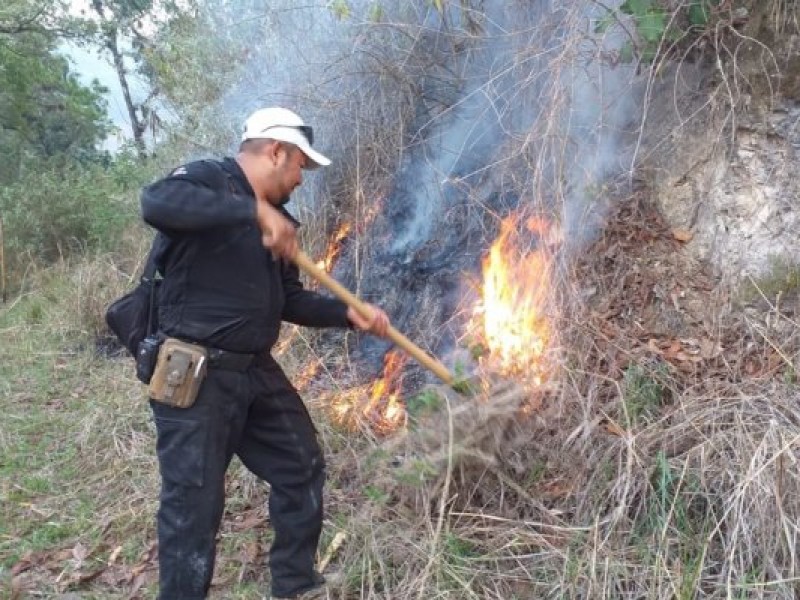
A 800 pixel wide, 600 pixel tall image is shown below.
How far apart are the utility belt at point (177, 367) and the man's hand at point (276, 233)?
0.52m

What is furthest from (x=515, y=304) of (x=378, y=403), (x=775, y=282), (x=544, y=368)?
(x=775, y=282)

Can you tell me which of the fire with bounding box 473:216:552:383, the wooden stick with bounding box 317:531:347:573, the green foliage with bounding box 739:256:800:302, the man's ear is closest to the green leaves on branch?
the fire with bounding box 473:216:552:383

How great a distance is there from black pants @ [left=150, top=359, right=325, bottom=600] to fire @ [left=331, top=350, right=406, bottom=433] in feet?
3.77

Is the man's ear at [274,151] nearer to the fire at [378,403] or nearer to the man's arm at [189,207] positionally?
A: the man's arm at [189,207]

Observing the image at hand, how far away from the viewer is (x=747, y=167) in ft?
13.5

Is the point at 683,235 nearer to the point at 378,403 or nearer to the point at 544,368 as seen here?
the point at 544,368

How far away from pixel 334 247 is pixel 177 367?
3545 mm

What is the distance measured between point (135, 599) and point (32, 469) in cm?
195

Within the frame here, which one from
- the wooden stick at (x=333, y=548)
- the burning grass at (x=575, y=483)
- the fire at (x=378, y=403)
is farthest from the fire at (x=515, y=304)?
the wooden stick at (x=333, y=548)

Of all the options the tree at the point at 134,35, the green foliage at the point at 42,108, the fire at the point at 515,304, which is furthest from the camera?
the green foliage at the point at 42,108

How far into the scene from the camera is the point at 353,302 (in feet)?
10.3

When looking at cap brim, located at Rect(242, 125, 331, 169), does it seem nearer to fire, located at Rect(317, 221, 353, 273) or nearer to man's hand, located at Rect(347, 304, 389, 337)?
man's hand, located at Rect(347, 304, 389, 337)

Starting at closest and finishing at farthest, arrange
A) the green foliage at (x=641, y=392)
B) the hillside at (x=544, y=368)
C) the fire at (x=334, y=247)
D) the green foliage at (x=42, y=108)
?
the hillside at (x=544, y=368)
the green foliage at (x=641, y=392)
the fire at (x=334, y=247)
the green foliage at (x=42, y=108)

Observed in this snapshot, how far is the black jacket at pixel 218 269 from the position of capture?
A: 280cm
